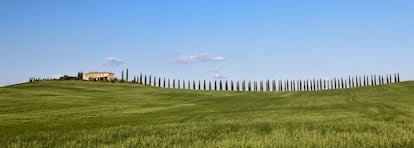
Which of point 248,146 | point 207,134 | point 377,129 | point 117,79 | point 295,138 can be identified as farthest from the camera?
point 117,79

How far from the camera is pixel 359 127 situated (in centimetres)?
1289

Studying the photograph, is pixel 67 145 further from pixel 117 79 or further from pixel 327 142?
pixel 117 79

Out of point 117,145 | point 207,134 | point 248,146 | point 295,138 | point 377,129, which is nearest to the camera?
point 248,146

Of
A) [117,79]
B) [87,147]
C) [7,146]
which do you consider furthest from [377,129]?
[117,79]

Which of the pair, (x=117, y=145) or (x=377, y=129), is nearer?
(x=117, y=145)

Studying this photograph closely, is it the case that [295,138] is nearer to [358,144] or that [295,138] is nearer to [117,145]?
[358,144]

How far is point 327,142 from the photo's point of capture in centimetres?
904

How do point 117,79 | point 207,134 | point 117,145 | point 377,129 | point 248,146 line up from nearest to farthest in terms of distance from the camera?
point 248,146 → point 117,145 → point 207,134 → point 377,129 → point 117,79

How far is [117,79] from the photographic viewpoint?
336 ft

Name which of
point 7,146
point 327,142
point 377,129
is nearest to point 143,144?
point 7,146

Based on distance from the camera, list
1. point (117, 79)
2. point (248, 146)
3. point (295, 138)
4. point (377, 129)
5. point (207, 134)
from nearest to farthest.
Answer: point (248, 146) → point (295, 138) → point (207, 134) → point (377, 129) → point (117, 79)

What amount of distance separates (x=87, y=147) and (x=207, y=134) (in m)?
3.57

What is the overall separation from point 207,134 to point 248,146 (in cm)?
277

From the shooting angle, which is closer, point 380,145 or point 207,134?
point 380,145
